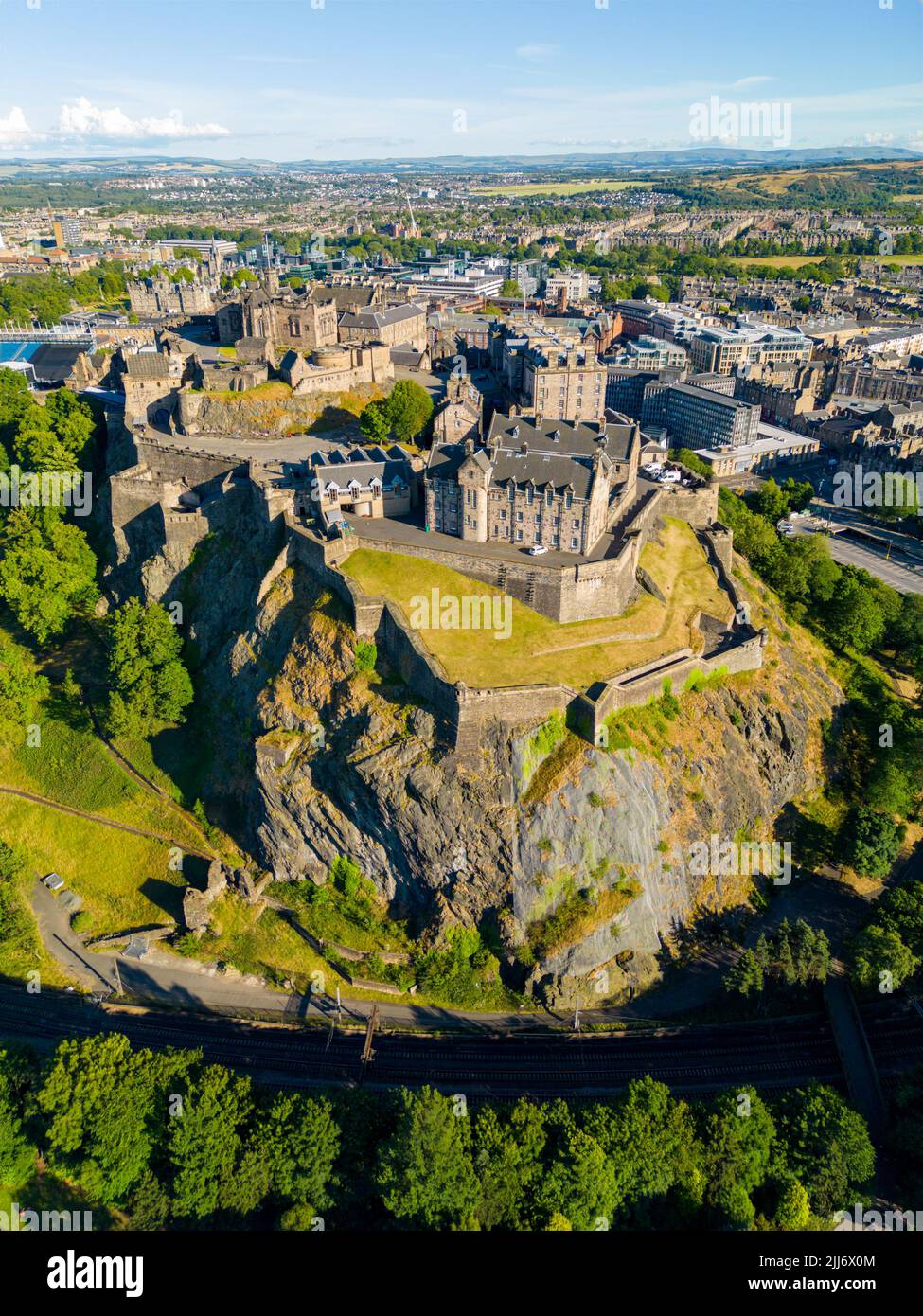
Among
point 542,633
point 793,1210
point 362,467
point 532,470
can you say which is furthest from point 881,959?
point 362,467

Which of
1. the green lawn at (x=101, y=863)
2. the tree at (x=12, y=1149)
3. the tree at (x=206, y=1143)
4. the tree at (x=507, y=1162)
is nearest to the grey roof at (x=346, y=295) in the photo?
the green lawn at (x=101, y=863)

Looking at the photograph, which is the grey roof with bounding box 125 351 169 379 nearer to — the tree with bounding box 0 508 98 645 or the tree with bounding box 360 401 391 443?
the tree with bounding box 0 508 98 645

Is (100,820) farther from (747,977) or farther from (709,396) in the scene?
(709,396)

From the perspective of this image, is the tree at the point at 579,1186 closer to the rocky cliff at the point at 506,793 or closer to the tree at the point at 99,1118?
the rocky cliff at the point at 506,793

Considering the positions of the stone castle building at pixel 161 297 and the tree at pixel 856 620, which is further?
the stone castle building at pixel 161 297

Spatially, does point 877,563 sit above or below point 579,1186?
above

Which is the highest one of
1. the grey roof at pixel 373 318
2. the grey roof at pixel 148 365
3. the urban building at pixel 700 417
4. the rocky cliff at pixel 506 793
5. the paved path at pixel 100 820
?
the grey roof at pixel 373 318

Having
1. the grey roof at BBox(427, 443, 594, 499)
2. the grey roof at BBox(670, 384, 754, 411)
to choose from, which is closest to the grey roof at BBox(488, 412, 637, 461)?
the grey roof at BBox(427, 443, 594, 499)
